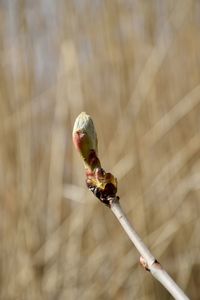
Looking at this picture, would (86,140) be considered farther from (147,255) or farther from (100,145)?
(100,145)

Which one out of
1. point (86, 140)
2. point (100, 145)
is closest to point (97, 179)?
point (86, 140)

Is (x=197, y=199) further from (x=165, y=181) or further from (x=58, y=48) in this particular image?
(x=58, y=48)

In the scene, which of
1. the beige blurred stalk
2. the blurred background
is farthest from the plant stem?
the blurred background

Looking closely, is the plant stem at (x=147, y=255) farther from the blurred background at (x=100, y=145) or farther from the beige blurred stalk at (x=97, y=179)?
the blurred background at (x=100, y=145)

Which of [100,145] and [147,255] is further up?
[100,145]

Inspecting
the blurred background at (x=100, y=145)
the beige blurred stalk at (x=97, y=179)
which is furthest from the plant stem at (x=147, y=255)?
the blurred background at (x=100, y=145)

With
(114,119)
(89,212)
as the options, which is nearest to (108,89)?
(114,119)

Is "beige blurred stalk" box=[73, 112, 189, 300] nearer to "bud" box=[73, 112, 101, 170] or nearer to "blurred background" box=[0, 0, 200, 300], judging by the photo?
"bud" box=[73, 112, 101, 170]
